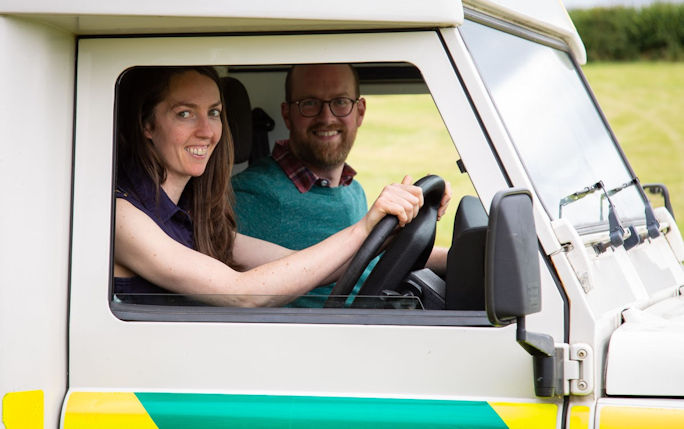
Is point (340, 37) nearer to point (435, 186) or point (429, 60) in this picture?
point (429, 60)

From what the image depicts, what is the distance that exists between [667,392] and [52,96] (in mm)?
1442

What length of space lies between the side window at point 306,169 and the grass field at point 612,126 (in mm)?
11

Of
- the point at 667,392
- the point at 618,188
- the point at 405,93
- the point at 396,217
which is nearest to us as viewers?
the point at 667,392

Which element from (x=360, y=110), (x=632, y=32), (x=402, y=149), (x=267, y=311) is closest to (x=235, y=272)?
(x=267, y=311)

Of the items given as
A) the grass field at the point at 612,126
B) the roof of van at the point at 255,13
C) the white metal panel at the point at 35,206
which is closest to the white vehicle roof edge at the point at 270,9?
the roof of van at the point at 255,13

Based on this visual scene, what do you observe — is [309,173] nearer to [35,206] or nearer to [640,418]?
[35,206]

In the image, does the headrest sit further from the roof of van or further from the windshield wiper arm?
the windshield wiper arm

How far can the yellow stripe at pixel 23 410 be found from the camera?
1.89 metres

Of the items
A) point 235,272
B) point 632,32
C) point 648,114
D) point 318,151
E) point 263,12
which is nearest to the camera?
point 263,12

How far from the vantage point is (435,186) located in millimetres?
2301

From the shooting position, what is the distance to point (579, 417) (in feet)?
5.81

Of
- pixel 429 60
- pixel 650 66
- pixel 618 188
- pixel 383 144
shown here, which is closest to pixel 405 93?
pixel 383 144

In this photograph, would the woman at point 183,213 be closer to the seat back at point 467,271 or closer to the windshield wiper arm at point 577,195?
the seat back at point 467,271

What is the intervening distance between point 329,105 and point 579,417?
1318 millimetres
